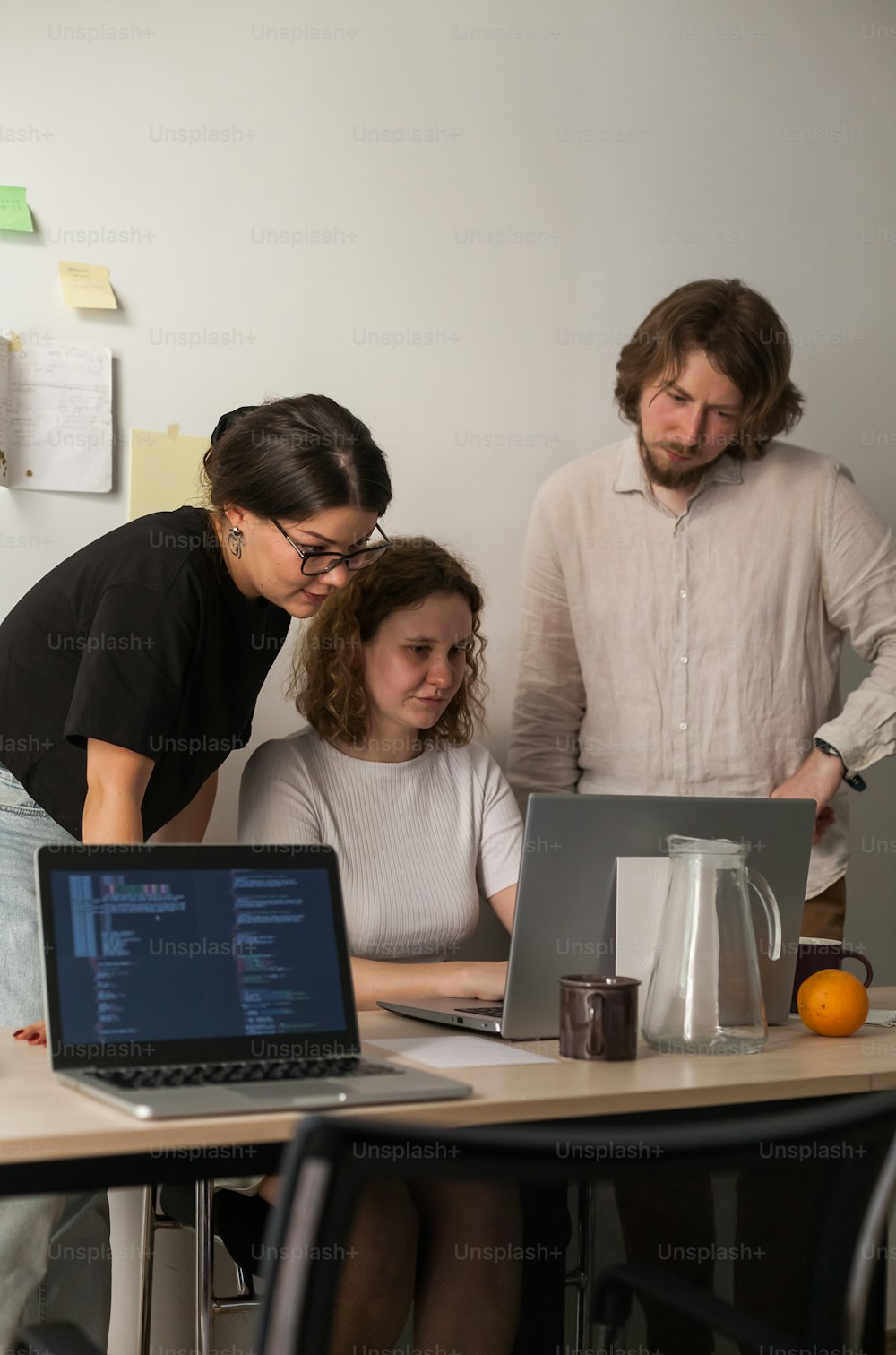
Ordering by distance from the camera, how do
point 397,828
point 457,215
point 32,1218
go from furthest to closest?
1. point 457,215
2. point 397,828
3. point 32,1218

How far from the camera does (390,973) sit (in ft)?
5.89

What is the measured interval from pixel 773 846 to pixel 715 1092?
0.41m

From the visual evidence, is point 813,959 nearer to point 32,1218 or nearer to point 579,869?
point 579,869

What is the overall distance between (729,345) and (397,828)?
0.96 m

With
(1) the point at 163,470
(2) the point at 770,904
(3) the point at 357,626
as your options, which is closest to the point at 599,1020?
(2) the point at 770,904

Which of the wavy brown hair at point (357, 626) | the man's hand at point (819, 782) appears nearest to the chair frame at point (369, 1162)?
the wavy brown hair at point (357, 626)

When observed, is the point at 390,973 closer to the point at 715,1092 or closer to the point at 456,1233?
the point at 715,1092

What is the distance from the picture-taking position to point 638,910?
157cm

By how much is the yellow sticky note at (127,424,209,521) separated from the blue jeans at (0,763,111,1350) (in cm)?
61

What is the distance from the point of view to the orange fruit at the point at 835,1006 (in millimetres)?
1626

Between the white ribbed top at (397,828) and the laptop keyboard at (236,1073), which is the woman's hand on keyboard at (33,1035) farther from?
the white ribbed top at (397,828)

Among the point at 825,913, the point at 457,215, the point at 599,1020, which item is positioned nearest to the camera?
the point at 599,1020

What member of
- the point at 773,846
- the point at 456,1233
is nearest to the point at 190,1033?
the point at 456,1233

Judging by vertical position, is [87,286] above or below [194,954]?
above
